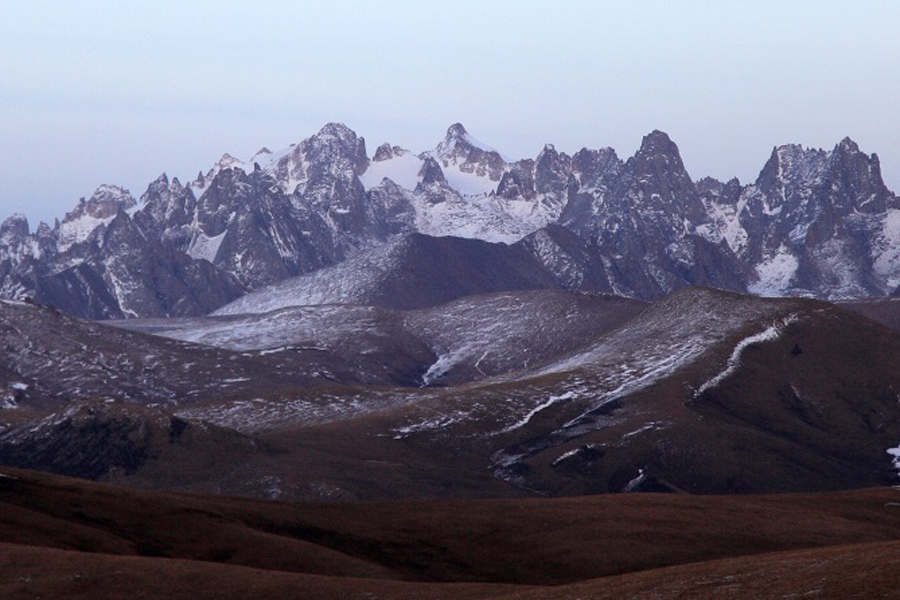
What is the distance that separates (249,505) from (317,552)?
19.1 meters

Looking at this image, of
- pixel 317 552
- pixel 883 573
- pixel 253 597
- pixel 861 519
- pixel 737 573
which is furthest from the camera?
pixel 861 519

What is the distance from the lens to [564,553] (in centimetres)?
16462

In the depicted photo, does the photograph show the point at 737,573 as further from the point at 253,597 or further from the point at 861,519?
the point at 861,519

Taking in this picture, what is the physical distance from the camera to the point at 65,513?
15062cm

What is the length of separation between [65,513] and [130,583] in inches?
1330

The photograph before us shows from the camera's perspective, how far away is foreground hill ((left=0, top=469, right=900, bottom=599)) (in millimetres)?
114438

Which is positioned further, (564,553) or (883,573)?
(564,553)

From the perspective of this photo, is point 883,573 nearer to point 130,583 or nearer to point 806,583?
point 806,583

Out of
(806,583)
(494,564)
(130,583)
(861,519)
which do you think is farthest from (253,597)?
(861,519)

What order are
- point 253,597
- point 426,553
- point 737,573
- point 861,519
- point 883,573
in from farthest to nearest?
point 861,519, point 426,553, point 253,597, point 737,573, point 883,573

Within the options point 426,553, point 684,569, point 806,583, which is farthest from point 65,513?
point 806,583

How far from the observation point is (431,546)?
16338 cm

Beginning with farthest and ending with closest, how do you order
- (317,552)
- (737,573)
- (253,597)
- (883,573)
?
(317,552) → (253,597) → (737,573) → (883,573)

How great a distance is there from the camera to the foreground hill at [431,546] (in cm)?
11444
